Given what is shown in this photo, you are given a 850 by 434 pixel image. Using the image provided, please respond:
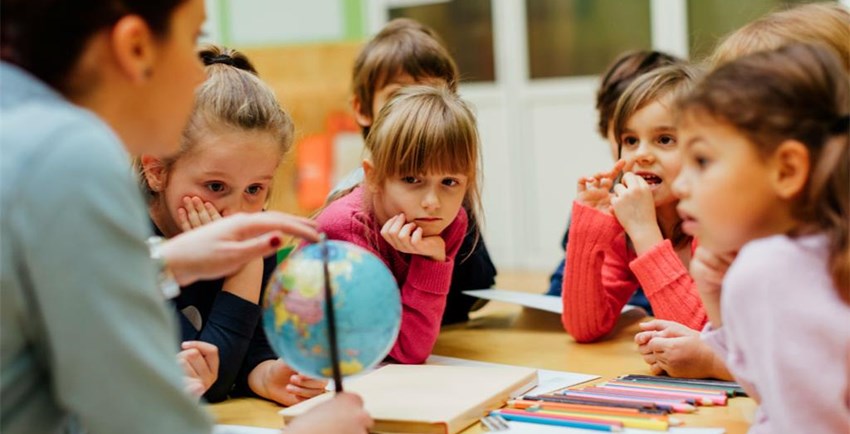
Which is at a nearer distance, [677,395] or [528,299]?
[677,395]

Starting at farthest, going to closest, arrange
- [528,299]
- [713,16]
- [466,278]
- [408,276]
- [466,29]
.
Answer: [466,29] → [713,16] → [466,278] → [528,299] → [408,276]

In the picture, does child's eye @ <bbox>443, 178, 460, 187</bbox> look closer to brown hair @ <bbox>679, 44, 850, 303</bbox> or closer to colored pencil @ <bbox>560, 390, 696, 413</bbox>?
colored pencil @ <bbox>560, 390, 696, 413</bbox>

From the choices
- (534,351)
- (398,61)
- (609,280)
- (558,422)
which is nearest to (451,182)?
(534,351)

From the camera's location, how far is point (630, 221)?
203 cm

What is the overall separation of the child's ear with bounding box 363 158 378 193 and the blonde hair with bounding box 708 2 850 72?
27.4 inches

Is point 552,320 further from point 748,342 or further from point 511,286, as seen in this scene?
point 511,286

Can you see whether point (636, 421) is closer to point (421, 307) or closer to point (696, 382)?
point (696, 382)

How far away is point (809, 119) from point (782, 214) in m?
0.12

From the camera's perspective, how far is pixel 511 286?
196 inches

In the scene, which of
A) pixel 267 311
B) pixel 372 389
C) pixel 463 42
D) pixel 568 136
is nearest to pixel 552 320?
pixel 372 389

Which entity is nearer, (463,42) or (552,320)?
(552,320)

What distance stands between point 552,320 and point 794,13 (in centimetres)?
87

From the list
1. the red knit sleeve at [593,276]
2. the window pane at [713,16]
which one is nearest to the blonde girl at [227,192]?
the red knit sleeve at [593,276]

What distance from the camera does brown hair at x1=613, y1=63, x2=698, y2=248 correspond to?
2145 millimetres
